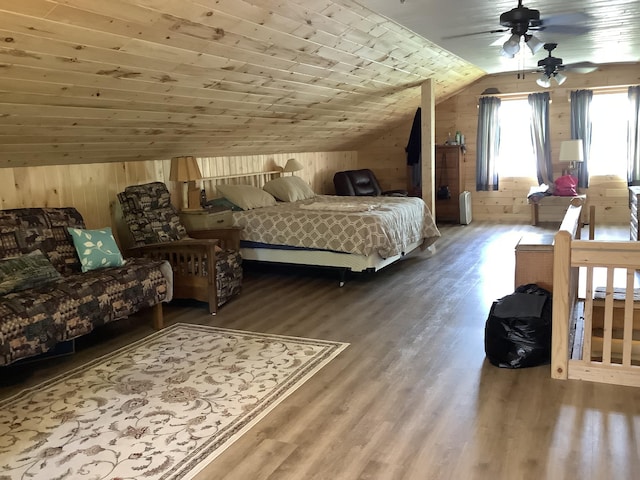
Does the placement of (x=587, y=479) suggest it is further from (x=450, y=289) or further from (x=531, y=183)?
(x=531, y=183)

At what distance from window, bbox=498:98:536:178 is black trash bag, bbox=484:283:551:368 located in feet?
19.3

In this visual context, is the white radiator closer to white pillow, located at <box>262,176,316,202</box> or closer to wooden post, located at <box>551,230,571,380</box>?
white pillow, located at <box>262,176,316,202</box>

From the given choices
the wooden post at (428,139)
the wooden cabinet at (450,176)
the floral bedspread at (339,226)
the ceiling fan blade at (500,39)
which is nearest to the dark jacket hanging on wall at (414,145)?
the wooden cabinet at (450,176)

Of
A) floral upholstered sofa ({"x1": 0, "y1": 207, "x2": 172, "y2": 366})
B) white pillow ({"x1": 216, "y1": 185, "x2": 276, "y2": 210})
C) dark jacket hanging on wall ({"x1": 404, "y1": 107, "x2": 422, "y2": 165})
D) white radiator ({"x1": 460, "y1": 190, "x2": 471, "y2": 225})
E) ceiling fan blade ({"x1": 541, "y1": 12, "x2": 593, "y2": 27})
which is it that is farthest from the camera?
white radiator ({"x1": 460, "y1": 190, "x2": 471, "y2": 225})

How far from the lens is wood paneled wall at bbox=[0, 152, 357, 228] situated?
13.8ft

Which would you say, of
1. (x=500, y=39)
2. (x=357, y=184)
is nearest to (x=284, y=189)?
(x=357, y=184)

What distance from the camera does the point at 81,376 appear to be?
11.0 ft

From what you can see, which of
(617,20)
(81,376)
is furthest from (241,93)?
(617,20)

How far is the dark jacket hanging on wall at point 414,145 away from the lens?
8302 millimetres

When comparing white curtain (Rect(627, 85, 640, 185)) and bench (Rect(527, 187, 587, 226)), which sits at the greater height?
white curtain (Rect(627, 85, 640, 185))

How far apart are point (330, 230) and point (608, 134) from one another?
209 inches

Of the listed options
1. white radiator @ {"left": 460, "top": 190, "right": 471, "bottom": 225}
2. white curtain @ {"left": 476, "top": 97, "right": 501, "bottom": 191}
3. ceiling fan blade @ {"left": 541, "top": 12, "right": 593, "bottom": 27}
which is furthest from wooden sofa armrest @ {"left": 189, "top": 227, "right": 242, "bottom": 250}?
white curtain @ {"left": 476, "top": 97, "right": 501, "bottom": 191}

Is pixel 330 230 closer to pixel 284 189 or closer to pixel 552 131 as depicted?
pixel 284 189

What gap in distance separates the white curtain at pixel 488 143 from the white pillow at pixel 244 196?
14.0 feet
